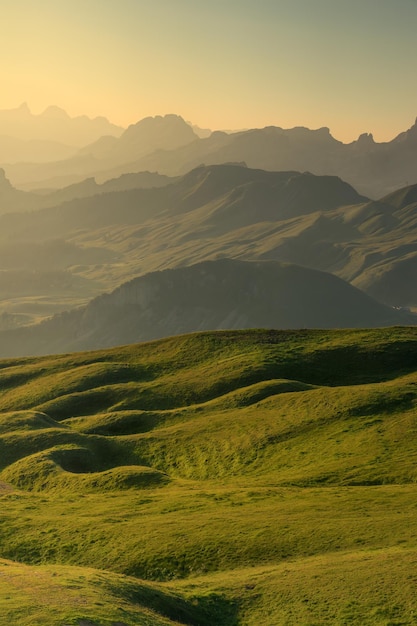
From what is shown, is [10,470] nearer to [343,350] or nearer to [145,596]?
[145,596]

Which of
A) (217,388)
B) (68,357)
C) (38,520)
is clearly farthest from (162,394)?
(38,520)

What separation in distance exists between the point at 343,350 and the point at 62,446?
4861 cm

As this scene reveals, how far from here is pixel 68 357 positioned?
146 m

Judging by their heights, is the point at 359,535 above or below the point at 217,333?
below

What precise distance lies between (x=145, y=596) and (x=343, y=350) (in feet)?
254

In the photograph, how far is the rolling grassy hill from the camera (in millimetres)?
46125

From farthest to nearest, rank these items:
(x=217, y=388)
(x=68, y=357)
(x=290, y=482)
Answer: (x=68, y=357), (x=217, y=388), (x=290, y=482)

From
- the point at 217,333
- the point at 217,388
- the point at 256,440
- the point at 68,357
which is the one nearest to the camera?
the point at 256,440

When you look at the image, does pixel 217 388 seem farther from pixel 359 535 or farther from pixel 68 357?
pixel 359 535

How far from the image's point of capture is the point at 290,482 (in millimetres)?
73500

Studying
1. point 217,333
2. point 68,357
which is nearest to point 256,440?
point 217,333

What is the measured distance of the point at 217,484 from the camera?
77.8 m

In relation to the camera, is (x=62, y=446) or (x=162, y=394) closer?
(x=62, y=446)

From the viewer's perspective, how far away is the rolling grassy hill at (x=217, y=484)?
4612 cm
